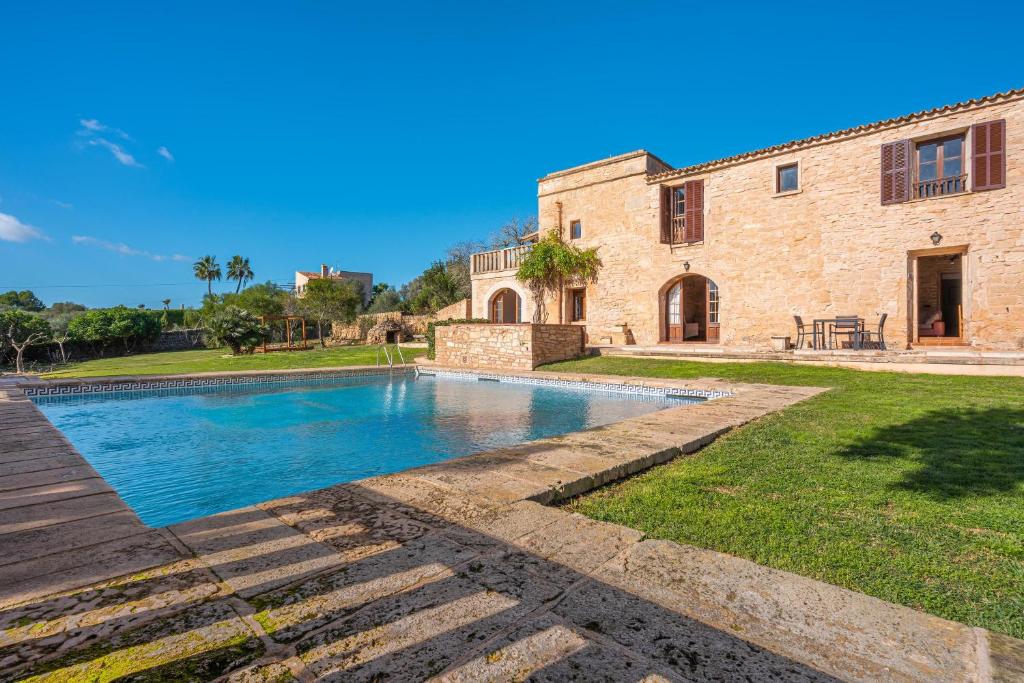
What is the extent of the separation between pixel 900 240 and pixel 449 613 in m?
14.5

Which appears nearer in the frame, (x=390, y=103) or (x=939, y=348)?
(x=939, y=348)

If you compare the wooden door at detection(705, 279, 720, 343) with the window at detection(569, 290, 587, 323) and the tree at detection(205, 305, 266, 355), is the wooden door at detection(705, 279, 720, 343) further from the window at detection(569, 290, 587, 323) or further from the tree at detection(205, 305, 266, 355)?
the tree at detection(205, 305, 266, 355)

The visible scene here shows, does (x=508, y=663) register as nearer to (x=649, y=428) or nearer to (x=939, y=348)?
(x=649, y=428)

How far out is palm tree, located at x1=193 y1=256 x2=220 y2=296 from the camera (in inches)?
2192

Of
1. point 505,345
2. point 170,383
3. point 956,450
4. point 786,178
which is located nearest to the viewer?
point 956,450

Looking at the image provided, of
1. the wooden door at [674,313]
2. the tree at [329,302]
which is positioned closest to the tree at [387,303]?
the tree at [329,302]

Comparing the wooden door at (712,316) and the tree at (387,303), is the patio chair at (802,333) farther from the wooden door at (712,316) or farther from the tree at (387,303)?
the tree at (387,303)

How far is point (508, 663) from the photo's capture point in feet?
4.25

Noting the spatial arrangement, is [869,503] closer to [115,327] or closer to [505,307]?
[505,307]

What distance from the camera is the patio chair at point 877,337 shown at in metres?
11.3

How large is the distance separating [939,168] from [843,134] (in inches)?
90.2

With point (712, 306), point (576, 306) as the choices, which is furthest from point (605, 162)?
point (712, 306)

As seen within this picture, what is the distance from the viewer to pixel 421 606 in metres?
1.57

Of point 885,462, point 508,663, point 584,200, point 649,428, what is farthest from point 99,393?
point 584,200
